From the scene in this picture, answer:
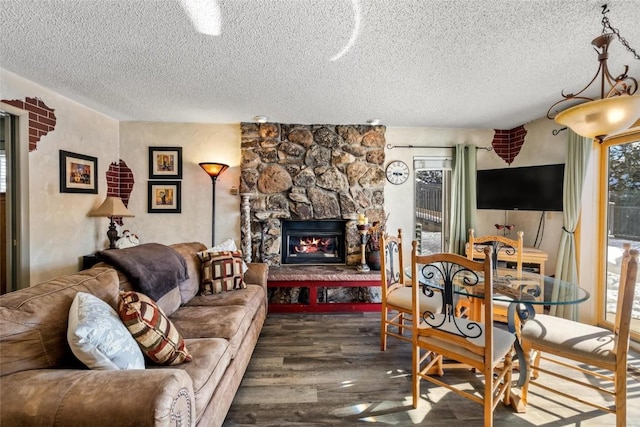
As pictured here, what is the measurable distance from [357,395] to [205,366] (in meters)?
1.04

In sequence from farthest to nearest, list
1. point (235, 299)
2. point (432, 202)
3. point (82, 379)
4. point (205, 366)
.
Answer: point (432, 202) → point (235, 299) → point (205, 366) → point (82, 379)

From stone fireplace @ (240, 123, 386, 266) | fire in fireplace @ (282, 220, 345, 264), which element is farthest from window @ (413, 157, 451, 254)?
fire in fireplace @ (282, 220, 345, 264)

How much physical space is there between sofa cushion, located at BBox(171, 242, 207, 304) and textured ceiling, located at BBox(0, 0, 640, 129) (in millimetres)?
1506

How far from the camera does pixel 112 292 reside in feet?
4.75

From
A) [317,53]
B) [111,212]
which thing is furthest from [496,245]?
[111,212]

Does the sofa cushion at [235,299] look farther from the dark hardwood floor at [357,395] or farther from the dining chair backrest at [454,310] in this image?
the dining chair backrest at [454,310]

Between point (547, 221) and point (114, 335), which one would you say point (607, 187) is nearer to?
point (547, 221)

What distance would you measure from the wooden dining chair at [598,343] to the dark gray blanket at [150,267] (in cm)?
242

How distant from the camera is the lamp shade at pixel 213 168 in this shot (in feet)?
10.7

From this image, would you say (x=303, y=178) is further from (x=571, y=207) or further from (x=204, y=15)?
(x=571, y=207)

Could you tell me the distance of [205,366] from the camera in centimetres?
136

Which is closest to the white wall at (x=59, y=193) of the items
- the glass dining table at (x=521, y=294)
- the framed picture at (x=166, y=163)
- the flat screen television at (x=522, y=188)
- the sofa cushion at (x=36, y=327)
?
the framed picture at (x=166, y=163)

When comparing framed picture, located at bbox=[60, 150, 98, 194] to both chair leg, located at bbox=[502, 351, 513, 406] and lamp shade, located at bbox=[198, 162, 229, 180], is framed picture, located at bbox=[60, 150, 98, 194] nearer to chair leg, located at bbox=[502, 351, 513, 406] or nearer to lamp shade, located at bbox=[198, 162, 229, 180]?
lamp shade, located at bbox=[198, 162, 229, 180]

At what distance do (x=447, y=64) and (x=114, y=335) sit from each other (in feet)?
8.64
